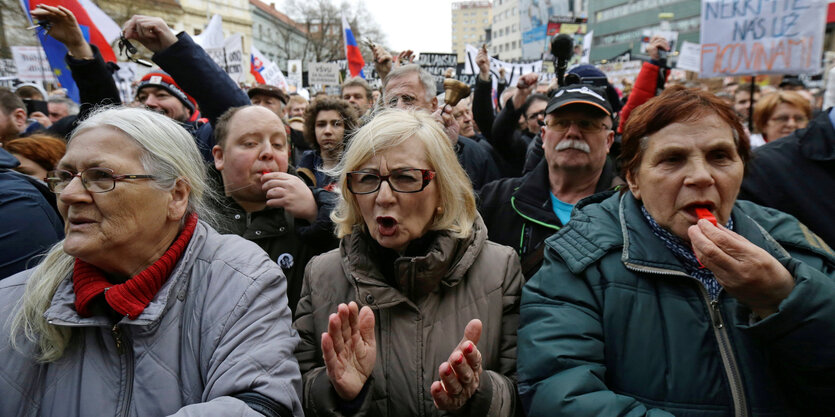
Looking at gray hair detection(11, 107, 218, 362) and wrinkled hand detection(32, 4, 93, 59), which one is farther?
wrinkled hand detection(32, 4, 93, 59)

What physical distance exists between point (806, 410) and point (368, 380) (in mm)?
1367

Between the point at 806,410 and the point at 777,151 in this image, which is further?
the point at 777,151

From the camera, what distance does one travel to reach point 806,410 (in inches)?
60.3

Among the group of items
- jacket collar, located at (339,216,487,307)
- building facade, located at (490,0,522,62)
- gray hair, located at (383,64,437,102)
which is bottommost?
jacket collar, located at (339,216,487,307)

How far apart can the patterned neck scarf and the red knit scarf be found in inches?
66.5

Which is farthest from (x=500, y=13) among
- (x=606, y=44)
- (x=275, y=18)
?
(x=275, y=18)

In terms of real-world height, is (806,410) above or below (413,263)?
below

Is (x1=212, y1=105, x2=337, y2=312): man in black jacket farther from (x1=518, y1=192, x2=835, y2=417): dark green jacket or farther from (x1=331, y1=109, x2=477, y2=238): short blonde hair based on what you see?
(x1=518, y1=192, x2=835, y2=417): dark green jacket

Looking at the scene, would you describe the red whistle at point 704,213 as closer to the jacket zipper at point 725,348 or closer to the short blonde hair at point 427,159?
the jacket zipper at point 725,348

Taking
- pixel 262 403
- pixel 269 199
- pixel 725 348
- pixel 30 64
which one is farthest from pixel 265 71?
pixel 725 348

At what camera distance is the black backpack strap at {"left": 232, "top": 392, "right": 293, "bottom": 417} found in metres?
1.52

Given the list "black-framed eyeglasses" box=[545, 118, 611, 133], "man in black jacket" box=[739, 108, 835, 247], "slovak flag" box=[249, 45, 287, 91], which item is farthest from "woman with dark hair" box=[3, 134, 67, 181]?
"slovak flag" box=[249, 45, 287, 91]

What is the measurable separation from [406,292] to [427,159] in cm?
57

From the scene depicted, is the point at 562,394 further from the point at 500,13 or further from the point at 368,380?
the point at 500,13
